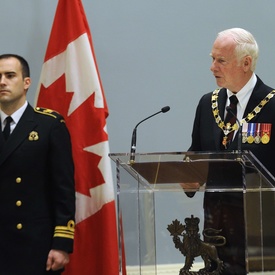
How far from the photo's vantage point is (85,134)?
12.0ft

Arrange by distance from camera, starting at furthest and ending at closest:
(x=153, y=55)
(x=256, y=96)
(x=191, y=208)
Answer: (x=153, y=55)
(x=256, y=96)
(x=191, y=208)

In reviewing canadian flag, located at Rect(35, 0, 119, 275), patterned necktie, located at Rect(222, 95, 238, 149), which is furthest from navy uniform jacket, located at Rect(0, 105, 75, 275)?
patterned necktie, located at Rect(222, 95, 238, 149)

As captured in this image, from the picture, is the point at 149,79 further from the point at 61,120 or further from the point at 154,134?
the point at 61,120

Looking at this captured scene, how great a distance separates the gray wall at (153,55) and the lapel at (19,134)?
0.99 m

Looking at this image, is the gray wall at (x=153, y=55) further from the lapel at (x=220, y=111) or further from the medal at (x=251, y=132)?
the medal at (x=251, y=132)

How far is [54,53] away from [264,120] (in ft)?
4.21

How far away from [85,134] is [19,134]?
0.64 m

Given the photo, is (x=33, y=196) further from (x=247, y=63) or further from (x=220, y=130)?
(x=247, y=63)

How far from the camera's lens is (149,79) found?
13.6ft

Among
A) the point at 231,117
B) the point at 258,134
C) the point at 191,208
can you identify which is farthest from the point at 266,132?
the point at 191,208

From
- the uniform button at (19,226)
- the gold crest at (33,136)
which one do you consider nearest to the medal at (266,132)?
the gold crest at (33,136)

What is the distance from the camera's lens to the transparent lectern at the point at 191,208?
7.52ft

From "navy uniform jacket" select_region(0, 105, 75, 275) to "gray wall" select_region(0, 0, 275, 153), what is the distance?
3.53ft

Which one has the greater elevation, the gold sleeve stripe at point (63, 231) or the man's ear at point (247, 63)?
the man's ear at point (247, 63)
